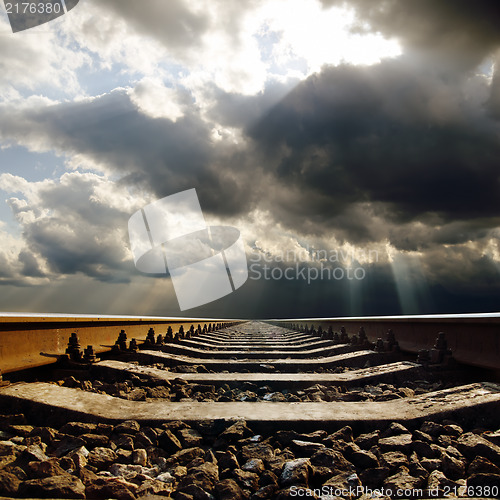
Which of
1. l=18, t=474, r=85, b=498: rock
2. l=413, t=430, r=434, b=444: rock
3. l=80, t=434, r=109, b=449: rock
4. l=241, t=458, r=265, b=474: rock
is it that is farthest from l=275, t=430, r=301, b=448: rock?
l=18, t=474, r=85, b=498: rock

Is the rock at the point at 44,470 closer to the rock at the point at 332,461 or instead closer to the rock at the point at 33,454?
the rock at the point at 33,454

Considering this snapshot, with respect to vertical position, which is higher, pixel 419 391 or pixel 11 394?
pixel 11 394

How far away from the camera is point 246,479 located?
5.66ft

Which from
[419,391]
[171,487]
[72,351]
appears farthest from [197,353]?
[171,487]

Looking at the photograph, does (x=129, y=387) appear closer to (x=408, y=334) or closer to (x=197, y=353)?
(x=197, y=353)

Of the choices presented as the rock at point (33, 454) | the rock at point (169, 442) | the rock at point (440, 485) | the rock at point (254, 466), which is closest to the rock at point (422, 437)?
the rock at point (440, 485)

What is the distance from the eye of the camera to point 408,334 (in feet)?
20.5

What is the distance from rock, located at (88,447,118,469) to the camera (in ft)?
6.21

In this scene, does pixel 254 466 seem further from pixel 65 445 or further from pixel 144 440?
pixel 65 445

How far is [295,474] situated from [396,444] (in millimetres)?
606

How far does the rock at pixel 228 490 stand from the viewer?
5.27ft

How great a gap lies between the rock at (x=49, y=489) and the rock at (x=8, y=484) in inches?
1.2

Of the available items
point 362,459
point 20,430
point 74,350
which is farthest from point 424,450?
point 74,350

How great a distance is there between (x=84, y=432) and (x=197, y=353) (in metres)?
3.98
